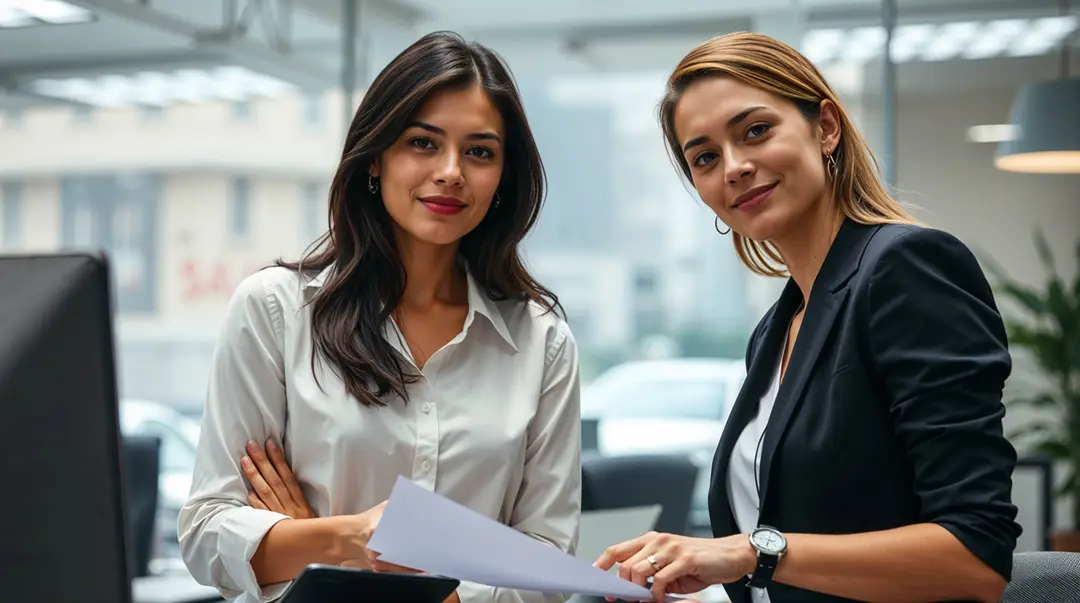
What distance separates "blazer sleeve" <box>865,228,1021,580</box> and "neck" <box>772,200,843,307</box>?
203mm

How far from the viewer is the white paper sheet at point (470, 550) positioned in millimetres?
1031

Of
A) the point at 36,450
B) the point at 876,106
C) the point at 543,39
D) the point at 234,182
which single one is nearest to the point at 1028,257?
the point at 876,106

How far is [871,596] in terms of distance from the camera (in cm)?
122

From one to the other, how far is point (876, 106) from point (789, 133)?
4444 mm

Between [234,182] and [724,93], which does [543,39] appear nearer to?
[234,182]

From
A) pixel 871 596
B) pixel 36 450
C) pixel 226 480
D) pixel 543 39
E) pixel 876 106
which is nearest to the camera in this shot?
pixel 36 450

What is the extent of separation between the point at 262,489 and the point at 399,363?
0.27 metres

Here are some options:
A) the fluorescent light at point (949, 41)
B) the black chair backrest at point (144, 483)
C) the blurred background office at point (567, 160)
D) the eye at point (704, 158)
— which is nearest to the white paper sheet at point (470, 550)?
the eye at point (704, 158)

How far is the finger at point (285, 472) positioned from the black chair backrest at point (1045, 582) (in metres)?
0.96

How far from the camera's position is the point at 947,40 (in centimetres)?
558

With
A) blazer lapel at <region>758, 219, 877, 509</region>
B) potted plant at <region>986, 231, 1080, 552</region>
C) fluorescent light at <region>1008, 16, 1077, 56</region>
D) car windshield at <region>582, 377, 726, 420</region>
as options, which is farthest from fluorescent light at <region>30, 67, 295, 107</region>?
blazer lapel at <region>758, 219, 877, 509</region>

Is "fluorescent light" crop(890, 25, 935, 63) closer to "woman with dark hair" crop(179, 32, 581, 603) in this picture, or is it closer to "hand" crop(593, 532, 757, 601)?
"woman with dark hair" crop(179, 32, 581, 603)

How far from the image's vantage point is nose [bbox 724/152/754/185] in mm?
1408

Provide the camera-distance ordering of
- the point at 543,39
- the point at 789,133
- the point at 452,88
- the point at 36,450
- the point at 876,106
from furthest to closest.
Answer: the point at 543,39 < the point at 876,106 < the point at 452,88 < the point at 789,133 < the point at 36,450
